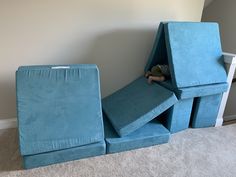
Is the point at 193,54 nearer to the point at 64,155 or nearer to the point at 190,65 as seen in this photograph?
the point at 190,65

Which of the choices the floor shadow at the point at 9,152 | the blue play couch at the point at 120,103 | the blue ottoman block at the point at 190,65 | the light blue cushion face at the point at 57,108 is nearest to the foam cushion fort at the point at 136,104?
the blue play couch at the point at 120,103

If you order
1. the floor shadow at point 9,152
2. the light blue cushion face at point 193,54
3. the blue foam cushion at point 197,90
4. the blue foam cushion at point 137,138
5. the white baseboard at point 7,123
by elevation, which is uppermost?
the light blue cushion face at point 193,54

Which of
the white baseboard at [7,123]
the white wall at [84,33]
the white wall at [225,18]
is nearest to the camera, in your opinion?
the white wall at [84,33]

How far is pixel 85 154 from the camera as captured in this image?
5.56 ft

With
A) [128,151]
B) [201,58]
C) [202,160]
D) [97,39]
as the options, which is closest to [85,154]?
[128,151]

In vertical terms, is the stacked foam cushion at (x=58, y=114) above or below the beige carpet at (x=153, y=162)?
above

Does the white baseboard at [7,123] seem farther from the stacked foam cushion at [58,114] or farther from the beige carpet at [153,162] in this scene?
the stacked foam cushion at [58,114]

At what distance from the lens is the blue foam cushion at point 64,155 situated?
5.15ft

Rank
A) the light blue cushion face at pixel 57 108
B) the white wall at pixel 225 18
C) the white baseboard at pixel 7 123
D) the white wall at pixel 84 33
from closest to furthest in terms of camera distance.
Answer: the light blue cushion face at pixel 57 108 < the white wall at pixel 84 33 < the white baseboard at pixel 7 123 < the white wall at pixel 225 18

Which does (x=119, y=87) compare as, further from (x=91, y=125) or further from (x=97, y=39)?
(x=91, y=125)

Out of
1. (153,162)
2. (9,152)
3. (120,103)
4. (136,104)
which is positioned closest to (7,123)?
(9,152)

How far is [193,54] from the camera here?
203cm

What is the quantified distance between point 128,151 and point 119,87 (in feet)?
2.74

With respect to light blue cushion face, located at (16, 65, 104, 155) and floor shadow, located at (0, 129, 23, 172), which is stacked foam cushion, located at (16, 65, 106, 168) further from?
floor shadow, located at (0, 129, 23, 172)
